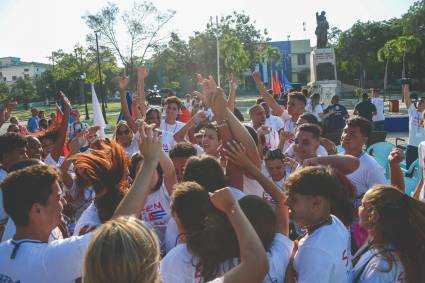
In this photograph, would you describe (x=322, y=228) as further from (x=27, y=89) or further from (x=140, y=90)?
(x=27, y=89)

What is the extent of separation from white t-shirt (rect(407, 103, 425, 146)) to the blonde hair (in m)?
7.90

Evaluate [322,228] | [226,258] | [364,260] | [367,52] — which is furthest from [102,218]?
[367,52]

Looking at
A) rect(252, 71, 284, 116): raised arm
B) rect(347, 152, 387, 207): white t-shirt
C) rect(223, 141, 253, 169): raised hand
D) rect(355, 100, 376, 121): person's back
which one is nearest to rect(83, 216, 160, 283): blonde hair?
rect(223, 141, 253, 169): raised hand

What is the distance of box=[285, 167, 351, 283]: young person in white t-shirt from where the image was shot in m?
2.18

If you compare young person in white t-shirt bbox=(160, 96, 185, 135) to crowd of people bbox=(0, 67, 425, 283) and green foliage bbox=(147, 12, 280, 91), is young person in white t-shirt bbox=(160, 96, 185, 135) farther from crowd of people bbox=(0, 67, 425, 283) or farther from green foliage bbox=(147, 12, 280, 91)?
green foliage bbox=(147, 12, 280, 91)

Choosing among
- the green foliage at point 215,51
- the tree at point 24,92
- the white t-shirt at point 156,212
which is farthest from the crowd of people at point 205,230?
the tree at point 24,92

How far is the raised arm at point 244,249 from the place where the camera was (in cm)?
194

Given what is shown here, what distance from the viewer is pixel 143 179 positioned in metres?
2.28

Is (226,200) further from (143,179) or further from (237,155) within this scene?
(237,155)

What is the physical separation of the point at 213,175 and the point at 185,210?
67cm

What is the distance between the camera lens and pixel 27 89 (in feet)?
214

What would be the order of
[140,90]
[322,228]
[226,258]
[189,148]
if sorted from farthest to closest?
[140,90]
[189,148]
[322,228]
[226,258]

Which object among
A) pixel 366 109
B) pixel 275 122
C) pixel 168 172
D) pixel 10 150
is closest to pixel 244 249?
pixel 168 172

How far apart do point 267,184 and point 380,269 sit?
38.6 inches
